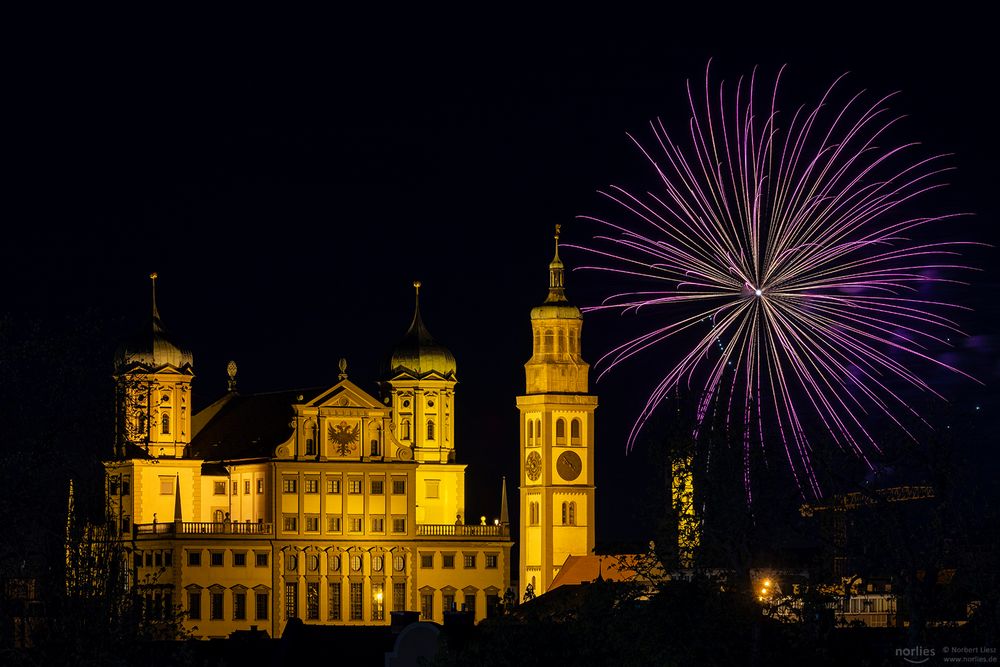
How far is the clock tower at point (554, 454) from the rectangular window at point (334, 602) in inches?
613

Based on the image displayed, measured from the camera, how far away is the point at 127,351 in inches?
5246

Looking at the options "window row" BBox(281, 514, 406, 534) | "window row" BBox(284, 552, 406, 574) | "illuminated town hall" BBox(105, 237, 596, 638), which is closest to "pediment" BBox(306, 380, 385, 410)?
"illuminated town hall" BBox(105, 237, 596, 638)

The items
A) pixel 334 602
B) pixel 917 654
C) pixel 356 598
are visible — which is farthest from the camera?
pixel 356 598

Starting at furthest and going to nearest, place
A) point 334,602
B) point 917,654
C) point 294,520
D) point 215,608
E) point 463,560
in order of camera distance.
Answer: point 463,560, point 294,520, point 334,602, point 215,608, point 917,654

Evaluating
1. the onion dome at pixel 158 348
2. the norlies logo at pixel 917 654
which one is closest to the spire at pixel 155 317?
the onion dome at pixel 158 348

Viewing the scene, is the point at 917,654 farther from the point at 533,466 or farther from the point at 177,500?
the point at 533,466

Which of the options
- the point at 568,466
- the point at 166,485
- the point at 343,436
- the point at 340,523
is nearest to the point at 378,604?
the point at 340,523

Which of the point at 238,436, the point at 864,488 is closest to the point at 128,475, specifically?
the point at 238,436

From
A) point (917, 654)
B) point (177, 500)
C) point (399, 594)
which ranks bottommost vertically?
point (917, 654)

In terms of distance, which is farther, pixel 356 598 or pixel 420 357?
pixel 420 357

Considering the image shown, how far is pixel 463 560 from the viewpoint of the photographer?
463ft

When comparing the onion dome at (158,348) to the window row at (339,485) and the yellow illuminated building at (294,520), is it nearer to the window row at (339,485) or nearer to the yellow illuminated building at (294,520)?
the yellow illuminated building at (294,520)

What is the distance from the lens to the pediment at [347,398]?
13962 cm

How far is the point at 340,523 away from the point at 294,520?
2779mm
